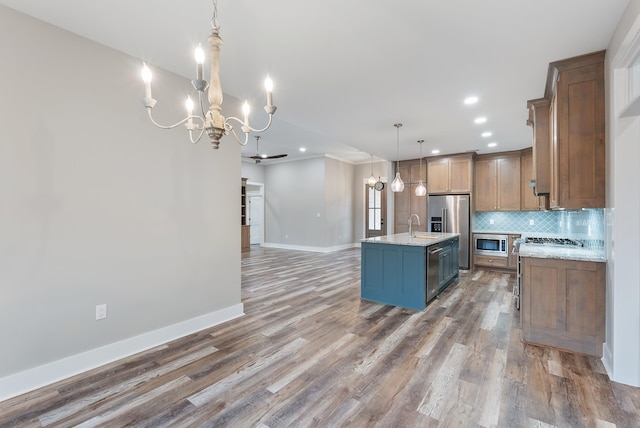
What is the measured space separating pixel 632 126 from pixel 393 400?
255 centimetres

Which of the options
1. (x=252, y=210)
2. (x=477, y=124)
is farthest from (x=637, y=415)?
(x=252, y=210)

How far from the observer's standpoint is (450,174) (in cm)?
670

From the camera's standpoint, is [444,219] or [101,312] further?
[444,219]

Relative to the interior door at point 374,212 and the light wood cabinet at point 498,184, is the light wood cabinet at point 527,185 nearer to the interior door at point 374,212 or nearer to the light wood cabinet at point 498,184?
the light wood cabinet at point 498,184

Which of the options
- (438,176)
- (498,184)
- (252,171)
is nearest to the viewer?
(498,184)

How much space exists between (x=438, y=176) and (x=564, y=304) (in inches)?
178

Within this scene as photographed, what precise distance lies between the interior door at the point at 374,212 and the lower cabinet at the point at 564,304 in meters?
6.95

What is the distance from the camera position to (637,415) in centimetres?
183

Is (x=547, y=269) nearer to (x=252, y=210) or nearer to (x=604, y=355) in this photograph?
(x=604, y=355)

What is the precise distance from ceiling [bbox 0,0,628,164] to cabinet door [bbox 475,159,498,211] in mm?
2901

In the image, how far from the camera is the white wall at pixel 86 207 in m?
2.07

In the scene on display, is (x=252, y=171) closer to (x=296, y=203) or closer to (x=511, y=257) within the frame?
(x=296, y=203)

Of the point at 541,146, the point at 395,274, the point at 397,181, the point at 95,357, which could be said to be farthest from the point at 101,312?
the point at 541,146

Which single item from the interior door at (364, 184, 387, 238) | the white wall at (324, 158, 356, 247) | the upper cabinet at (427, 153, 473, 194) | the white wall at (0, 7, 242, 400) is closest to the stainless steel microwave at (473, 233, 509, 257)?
the upper cabinet at (427, 153, 473, 194)
